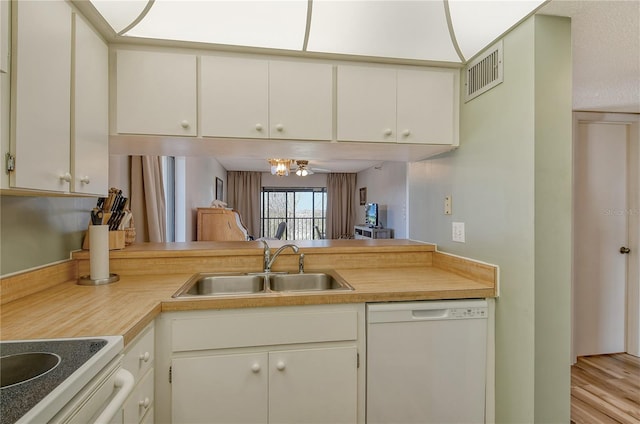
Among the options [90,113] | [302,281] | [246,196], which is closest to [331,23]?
[90,113]

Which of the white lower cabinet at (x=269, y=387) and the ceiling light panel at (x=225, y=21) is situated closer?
the white lower cabinet at (x=269, y=387)

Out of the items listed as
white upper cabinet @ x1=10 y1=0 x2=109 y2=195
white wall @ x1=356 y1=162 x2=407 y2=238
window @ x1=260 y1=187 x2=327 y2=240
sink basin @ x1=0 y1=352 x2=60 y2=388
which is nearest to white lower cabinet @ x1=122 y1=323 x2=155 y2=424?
sink basin @ x1=0 y1=352 x2=60 y2=388

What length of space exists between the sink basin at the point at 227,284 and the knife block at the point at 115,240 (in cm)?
50

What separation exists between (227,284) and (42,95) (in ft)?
3.85

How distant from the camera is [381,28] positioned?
1.62 metres

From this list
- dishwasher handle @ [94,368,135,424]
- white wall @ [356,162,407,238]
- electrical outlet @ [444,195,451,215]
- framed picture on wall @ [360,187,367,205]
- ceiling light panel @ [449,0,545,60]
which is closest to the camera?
dishwasher handle @ [94,368,135,424]

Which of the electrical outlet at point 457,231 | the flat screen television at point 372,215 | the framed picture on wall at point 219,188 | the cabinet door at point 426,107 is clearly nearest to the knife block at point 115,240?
the cabinet door at point 426,107

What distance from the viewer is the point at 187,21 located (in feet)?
4.91

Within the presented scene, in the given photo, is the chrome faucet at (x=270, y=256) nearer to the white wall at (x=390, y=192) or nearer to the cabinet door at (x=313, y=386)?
the cabinet door at (x=313, y=386)

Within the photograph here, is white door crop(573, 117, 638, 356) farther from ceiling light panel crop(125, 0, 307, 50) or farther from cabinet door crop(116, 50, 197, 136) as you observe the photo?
cabinet door crop(116, 50, 197, 136)

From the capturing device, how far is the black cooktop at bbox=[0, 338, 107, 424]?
0.60 m

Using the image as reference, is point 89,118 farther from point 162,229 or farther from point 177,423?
point 162,229

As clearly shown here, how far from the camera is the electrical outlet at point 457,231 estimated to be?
181cm

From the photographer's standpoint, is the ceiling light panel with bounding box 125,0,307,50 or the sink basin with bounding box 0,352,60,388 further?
the ceiling light panel with bounding box 125,0,307,50
